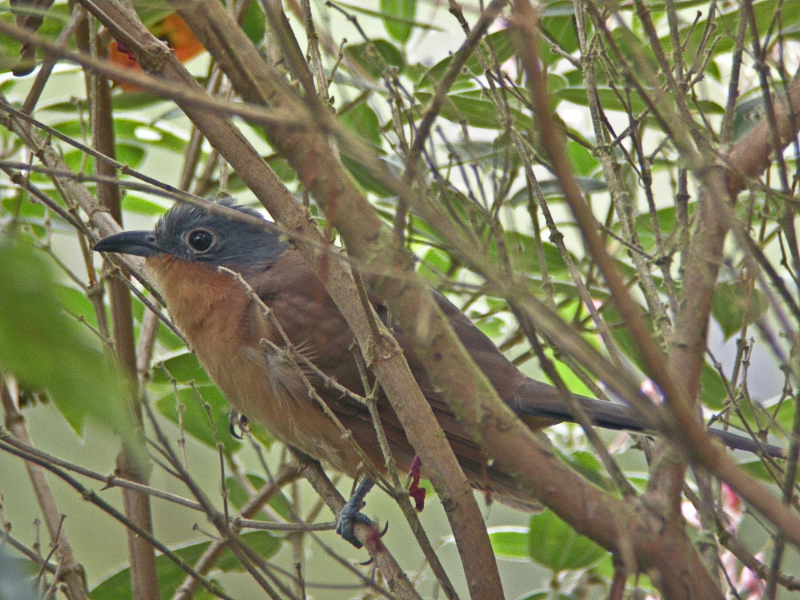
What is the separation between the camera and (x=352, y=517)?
9.45 ft

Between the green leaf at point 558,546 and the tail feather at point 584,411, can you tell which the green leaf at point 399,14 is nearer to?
the tail feather at point 584,411

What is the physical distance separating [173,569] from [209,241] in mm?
1377

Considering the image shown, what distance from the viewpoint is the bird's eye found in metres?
3.55

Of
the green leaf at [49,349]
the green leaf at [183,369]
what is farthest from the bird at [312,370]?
the green leaf at [49,349]

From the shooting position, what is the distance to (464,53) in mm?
1296

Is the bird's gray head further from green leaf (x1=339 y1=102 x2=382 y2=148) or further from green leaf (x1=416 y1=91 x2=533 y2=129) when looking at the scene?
green leaf (x1=416 y1=91 x2=533 y2=129)

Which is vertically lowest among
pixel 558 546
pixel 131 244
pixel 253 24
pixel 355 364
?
pixel 558 546

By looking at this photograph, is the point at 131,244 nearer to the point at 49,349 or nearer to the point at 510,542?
the point at 510,542

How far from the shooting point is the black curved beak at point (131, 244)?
290cm

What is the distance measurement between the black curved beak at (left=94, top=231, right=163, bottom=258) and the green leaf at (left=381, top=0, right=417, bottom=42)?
127 cm

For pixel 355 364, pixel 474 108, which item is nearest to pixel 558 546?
pixel 355 364

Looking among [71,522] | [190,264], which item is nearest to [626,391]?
[190,264]

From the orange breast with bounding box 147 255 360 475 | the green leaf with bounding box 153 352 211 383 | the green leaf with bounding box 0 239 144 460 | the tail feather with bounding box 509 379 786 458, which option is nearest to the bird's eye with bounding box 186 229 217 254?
the orange breast with bounding box 147 255 360 475

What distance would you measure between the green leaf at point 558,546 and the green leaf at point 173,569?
3.17 ft
